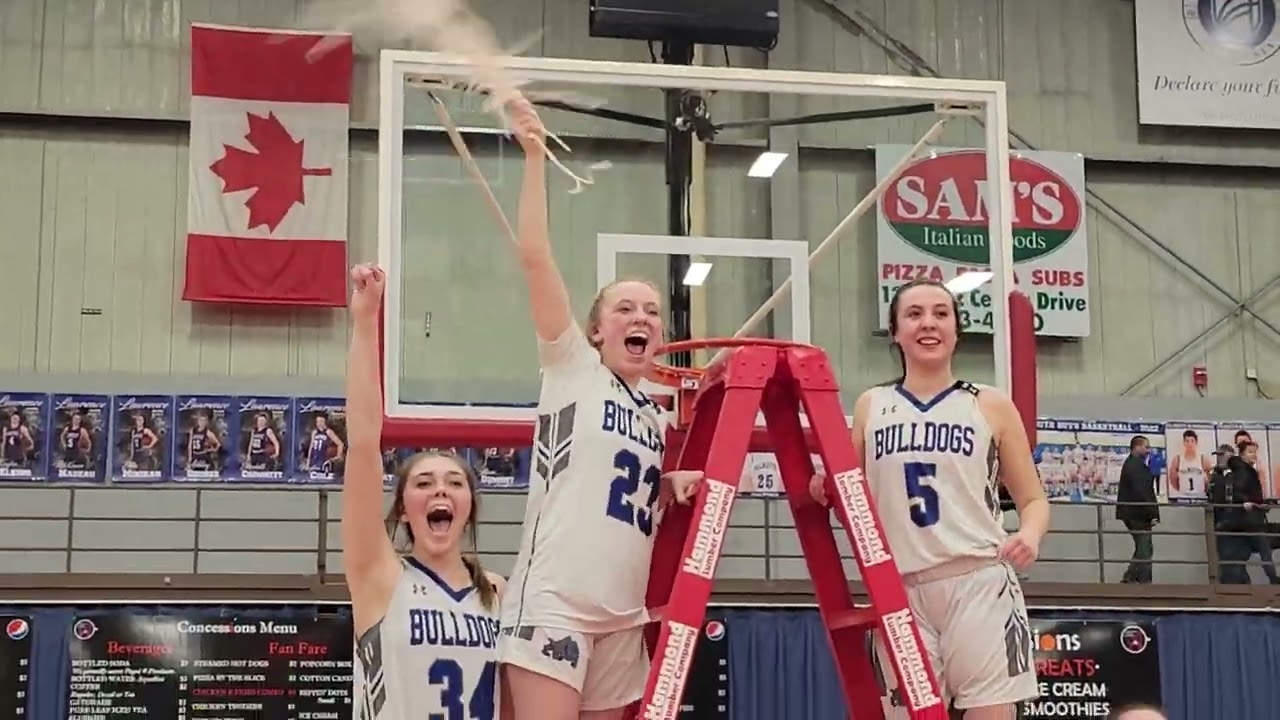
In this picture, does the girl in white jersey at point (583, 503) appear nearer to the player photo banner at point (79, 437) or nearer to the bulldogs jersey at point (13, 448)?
the player photo banner at point (79, 437)

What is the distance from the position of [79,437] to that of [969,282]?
7.25 meters

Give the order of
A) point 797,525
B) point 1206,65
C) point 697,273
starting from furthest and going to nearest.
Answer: point 1206,65 < point 697,273 < point 797,525

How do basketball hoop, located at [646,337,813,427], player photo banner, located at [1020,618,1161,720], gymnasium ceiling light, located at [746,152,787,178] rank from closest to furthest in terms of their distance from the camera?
1. basketball hoop, located at [646,337,813,427]
2. gymnasium ceiling light, located at [746,152,787,178]
3. player photo banner, located at [1020,618,1161,720]

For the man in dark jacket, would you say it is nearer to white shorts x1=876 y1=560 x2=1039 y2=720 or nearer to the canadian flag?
the canadian flag

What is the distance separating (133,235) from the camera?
1194cm

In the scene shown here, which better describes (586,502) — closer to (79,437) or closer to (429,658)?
(429,658)

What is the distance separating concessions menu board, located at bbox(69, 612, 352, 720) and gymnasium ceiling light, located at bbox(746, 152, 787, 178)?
12.8 ft

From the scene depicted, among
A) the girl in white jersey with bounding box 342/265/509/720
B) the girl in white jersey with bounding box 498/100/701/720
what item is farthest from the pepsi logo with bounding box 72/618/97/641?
the girl in white jersey with bounding box 498/100/701/720

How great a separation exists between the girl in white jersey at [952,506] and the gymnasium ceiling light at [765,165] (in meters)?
3.03

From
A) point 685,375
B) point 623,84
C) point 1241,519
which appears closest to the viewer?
point 685,375

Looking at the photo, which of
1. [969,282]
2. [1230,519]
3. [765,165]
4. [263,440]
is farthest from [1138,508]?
[263,440]

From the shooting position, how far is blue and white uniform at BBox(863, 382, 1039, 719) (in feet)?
11.1

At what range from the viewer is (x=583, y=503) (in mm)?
3260

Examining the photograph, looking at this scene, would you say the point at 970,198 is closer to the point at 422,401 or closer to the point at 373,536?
the point at 422,401
